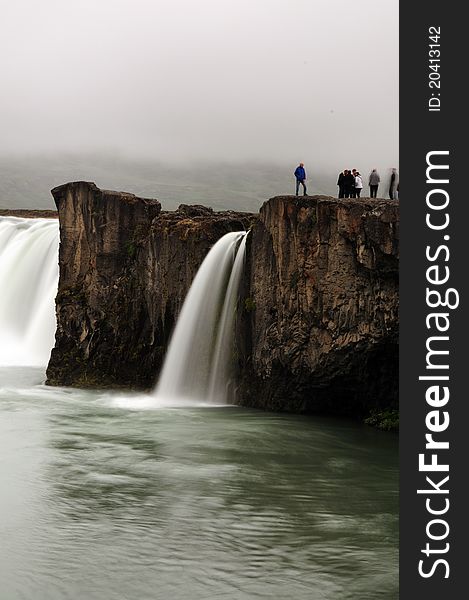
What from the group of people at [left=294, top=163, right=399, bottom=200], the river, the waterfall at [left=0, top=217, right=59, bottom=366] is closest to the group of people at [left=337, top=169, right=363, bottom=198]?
the group of people at [left=294, top=163, right=399, bottom=200]

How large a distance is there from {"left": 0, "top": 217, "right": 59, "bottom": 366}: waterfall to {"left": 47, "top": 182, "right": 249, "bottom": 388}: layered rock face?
19.4ft

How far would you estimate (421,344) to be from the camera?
26.9 feet

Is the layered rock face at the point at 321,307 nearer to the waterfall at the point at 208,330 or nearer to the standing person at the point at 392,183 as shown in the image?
the waterfall at the point at 208,330

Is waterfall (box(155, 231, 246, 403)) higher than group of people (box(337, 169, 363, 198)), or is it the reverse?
group of people (box(337, 169, 363, 198))

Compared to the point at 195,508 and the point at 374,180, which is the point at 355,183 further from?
the point at 195,508

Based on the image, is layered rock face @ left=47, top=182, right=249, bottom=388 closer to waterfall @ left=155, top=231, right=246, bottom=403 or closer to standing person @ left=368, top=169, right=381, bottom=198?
waterfall @ left=155, top=231, right=246, bottom=403

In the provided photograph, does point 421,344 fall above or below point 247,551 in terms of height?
above

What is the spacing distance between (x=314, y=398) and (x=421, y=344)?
14838 millimetres

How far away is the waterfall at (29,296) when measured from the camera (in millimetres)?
34281

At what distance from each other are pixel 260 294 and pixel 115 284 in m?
6.44

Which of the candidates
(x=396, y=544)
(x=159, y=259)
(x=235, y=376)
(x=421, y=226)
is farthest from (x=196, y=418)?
(x=421, y=226)

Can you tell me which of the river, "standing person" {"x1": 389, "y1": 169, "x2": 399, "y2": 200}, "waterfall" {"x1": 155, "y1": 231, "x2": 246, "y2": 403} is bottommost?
the river

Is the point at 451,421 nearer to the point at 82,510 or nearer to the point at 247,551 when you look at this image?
the point at 247,551

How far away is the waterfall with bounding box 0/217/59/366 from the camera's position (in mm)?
34281
